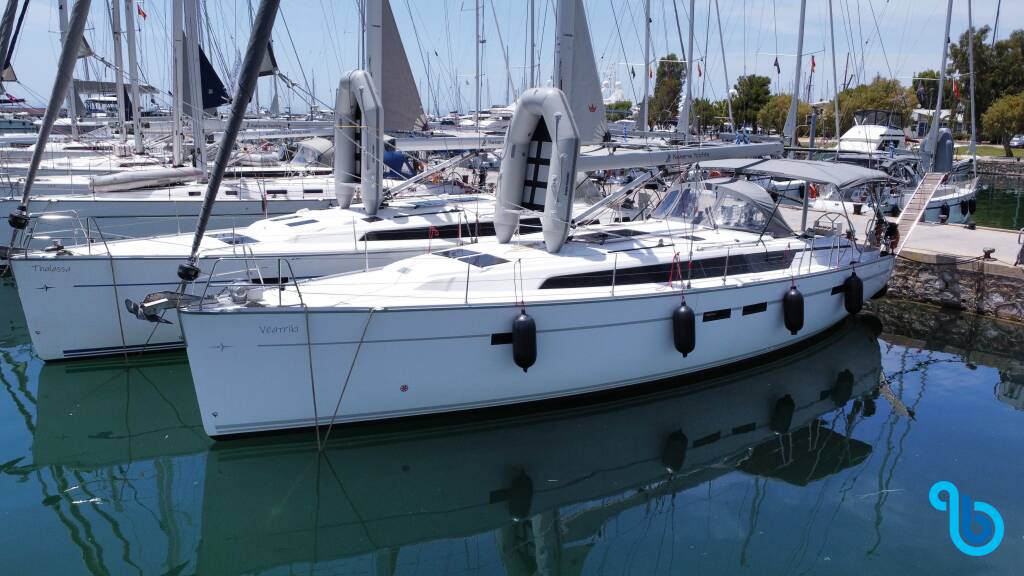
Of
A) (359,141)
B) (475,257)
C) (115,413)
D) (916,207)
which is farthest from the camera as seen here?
(916,207)

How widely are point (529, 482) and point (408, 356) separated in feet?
6.38

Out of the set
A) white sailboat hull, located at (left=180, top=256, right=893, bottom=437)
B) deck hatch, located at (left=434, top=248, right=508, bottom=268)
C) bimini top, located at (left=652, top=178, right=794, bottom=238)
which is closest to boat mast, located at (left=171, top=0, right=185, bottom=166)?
deck hatch, located at (left=434, top=248, right=508, bottom=268)

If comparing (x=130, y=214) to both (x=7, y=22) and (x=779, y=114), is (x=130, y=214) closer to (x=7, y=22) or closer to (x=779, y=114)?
(x=7, y=22)

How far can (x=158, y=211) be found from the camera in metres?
15.1

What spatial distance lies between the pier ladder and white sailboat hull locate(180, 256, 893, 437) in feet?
26.5

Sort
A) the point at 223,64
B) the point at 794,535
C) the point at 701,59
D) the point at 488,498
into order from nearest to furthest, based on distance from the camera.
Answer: the point at 794,535 → the point at 488,498 → the point at 223,64 → the point at 701,59

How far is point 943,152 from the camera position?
2473 cm

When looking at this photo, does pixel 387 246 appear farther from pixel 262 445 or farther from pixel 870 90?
pixel 870 90

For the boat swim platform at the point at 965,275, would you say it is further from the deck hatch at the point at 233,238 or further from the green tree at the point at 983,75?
the green tree at the point at 983,75

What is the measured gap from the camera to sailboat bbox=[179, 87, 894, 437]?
7918 millimetres

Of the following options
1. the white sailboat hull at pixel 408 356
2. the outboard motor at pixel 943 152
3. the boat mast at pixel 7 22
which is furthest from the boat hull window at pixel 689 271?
the outboard motor at pixel 943 152

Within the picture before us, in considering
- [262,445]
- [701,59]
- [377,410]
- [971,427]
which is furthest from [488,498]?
[701,59]

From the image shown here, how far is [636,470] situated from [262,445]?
14.2ft

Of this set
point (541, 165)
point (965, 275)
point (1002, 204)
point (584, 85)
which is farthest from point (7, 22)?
point (1002, 204)
